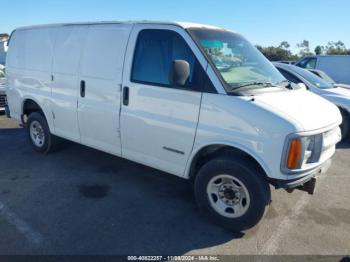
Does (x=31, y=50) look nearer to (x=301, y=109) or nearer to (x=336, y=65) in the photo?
(x=301, y=109)

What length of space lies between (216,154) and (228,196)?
49 centimetres

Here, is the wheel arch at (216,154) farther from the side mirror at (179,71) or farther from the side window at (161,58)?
the side mirror at (179,71)

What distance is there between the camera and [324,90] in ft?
24.5

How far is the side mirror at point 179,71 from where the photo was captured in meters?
3.31

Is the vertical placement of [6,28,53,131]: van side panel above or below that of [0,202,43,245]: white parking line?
above

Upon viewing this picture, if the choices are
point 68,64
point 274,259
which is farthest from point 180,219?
point 68,64

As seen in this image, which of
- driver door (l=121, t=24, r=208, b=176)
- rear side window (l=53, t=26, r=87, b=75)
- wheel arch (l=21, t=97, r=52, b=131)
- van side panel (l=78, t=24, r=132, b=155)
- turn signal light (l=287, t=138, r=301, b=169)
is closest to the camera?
turn signal light (l=287, t=138, r=301, b=169)

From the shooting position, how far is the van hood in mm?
3111

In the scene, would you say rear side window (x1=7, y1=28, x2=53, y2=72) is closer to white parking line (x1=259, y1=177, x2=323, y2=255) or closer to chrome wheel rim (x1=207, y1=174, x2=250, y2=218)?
chrome wheel rim (x1=207, y1=174, x2=250, y2=218)

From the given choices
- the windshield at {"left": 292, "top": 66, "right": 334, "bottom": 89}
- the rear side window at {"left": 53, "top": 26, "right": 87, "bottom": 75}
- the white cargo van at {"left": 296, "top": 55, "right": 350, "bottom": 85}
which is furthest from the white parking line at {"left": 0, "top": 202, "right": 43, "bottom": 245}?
the white cargo van at {"left": 296, "top": 55, "right": 350, "bottom": 85}

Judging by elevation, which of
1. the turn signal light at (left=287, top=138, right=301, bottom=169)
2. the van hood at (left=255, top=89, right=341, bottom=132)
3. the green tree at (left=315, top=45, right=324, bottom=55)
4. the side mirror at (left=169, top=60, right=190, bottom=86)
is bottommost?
the green tree at (left=315, top=45, right=324, bottom=55)

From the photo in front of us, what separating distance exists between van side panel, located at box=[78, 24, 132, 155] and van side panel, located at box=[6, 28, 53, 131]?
39.3 inches

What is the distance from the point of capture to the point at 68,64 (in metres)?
4.92

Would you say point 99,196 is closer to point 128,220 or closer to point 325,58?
point 128,220
